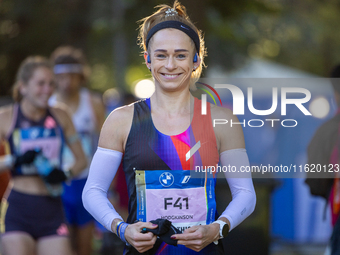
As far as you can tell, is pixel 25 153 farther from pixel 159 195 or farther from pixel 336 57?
pixel 336 57

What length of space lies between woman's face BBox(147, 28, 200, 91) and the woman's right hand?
70cm

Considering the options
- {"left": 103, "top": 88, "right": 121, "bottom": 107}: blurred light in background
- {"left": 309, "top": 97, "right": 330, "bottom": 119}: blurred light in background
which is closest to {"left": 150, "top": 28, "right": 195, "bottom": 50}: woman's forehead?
{"left": 309, "top": 97, "right": 330, "bottom": 119}: blurred light in background

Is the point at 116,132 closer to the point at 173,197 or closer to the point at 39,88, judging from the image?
the point at 173,197

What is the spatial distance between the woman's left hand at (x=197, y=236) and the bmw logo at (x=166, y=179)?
0.26 meters

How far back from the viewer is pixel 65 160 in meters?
4.75

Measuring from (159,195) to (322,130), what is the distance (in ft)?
4.97

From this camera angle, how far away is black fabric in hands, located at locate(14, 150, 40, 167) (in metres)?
3.59

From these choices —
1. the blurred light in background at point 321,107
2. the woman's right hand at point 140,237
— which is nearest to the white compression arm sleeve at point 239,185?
the woman's right hand at point 140,237

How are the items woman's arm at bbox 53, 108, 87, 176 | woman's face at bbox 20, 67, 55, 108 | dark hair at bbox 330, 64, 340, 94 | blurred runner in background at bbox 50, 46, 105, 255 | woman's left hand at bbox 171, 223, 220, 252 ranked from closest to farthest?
woman's left hand at bbox 171, 223, 220, 252
dark hair at bbox 330, 64, 340, 94
woman's face at bbox 20, 67, 55, 108
woman's arm at bbox 53, 108, 87, 176
blurred runner in background at bbox 50, 46, 105, 255

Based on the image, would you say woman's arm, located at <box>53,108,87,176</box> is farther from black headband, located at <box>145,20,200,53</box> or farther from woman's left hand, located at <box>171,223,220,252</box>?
woman's left hand, located at <box>171,223,220,252</box>

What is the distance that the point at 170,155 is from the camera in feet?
7.28

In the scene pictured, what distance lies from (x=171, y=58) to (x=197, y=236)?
2.86ft

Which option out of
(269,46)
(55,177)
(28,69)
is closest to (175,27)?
(55,177)

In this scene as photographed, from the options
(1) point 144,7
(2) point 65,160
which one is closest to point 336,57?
(1) point 144,7
